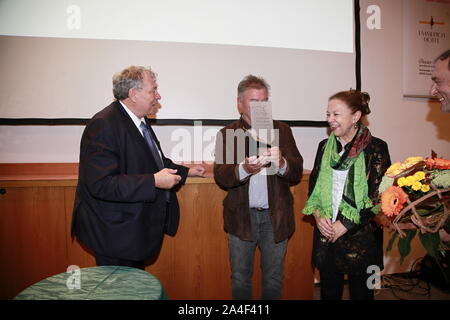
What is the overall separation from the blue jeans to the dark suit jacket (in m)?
0.50

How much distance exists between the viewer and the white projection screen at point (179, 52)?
207 cm

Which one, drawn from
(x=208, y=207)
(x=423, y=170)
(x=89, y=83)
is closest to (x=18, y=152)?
(x=89, y=83)

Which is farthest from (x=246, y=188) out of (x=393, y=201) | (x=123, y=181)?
(x=393, y=201)

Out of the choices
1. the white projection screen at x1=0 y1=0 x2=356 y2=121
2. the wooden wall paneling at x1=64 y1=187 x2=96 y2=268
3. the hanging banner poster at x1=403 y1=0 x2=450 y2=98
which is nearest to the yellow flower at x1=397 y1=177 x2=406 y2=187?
the white projection screen at x1=0 y1=0 x2=356 y2=121

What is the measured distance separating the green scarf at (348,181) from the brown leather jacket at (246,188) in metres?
0.15

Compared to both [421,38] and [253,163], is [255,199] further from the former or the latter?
[421,38]

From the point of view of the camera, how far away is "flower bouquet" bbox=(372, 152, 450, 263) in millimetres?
955

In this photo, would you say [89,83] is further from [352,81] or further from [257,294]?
[352,81]

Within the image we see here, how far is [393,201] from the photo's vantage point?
98 centimetres

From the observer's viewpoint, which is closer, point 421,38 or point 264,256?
point 264,256

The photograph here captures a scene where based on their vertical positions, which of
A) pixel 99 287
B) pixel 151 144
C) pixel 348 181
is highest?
pixel 151 144

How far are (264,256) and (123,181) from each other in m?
0.98

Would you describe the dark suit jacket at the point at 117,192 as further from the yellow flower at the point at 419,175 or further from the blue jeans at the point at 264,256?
the yellow flower at the point at 419,175
